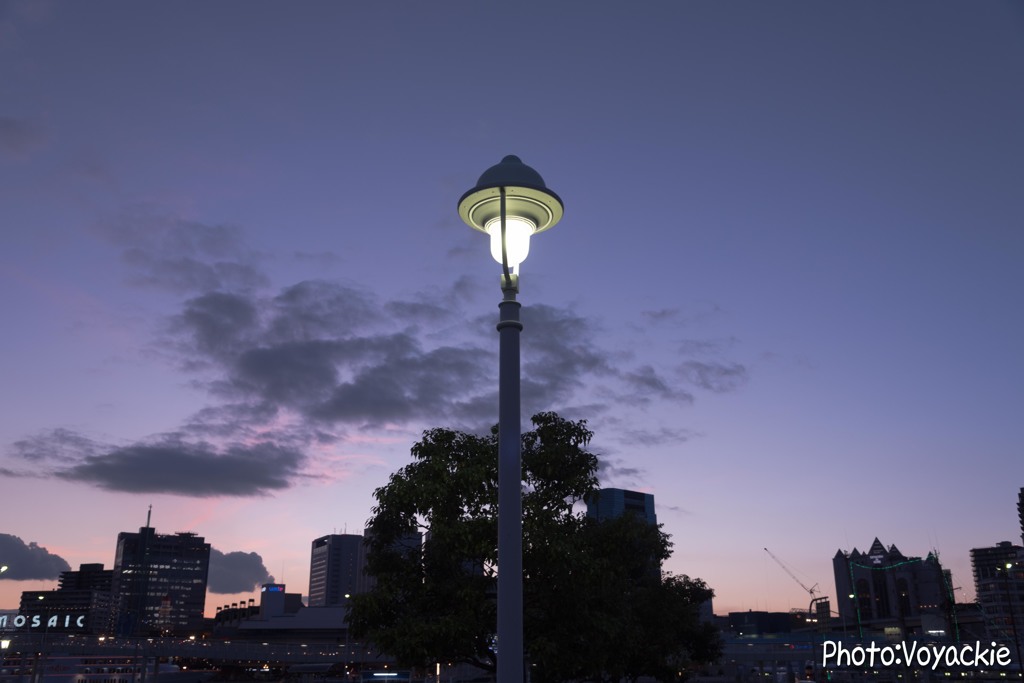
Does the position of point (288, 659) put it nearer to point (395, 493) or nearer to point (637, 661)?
point (637, 661)

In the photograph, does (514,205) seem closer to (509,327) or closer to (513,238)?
(513,238)

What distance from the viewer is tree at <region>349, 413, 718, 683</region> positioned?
58.6 feet

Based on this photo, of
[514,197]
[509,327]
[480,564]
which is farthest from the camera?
[480,564]

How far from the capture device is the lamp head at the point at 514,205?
7562 mm

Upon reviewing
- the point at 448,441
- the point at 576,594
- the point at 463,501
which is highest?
the point at 448,441

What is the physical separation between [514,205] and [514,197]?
79 millimetres

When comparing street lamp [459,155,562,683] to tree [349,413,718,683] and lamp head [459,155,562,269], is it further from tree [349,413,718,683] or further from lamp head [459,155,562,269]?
tree [349,413,718,683]

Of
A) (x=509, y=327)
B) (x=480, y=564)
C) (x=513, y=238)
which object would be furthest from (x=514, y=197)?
(x=480, y=564)

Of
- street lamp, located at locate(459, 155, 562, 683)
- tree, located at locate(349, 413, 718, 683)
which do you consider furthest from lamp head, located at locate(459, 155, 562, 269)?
tree, located at locate(349, 413, 718, 683)

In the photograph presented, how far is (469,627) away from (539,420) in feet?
18.0


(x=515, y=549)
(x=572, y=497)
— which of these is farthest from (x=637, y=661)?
(x=515, y=549)

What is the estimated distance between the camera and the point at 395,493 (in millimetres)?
18750

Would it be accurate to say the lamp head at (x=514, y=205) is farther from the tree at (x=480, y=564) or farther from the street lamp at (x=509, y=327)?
the tree at (x=480, y=564)

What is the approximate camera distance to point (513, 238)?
25.3ft
